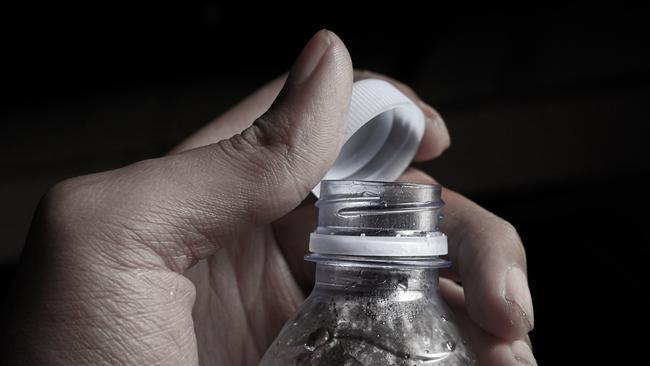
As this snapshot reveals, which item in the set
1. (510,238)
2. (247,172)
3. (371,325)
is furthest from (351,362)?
(510,238)

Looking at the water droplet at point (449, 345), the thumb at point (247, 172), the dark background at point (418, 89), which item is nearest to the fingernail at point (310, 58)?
the thumb at point (247, 172)

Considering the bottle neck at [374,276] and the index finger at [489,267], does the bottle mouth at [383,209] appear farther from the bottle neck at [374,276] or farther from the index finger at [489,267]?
the index finger at [489,267]

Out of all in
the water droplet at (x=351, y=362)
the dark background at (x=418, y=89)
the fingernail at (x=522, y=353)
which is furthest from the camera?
the dark background at (x=418, y=89)

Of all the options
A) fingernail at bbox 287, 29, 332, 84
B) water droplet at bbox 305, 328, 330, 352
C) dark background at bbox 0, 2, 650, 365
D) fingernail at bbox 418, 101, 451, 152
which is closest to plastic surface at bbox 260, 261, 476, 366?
water droplet at bbox 305, 328, 330, 352

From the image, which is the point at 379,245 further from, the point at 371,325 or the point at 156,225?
the point at 156,225

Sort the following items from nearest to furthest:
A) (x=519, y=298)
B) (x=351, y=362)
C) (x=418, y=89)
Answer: (x=351, y=362) < (x=519, y=298) < (x=418, y=89)

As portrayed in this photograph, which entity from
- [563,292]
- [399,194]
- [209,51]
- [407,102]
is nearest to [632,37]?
[563,292]
